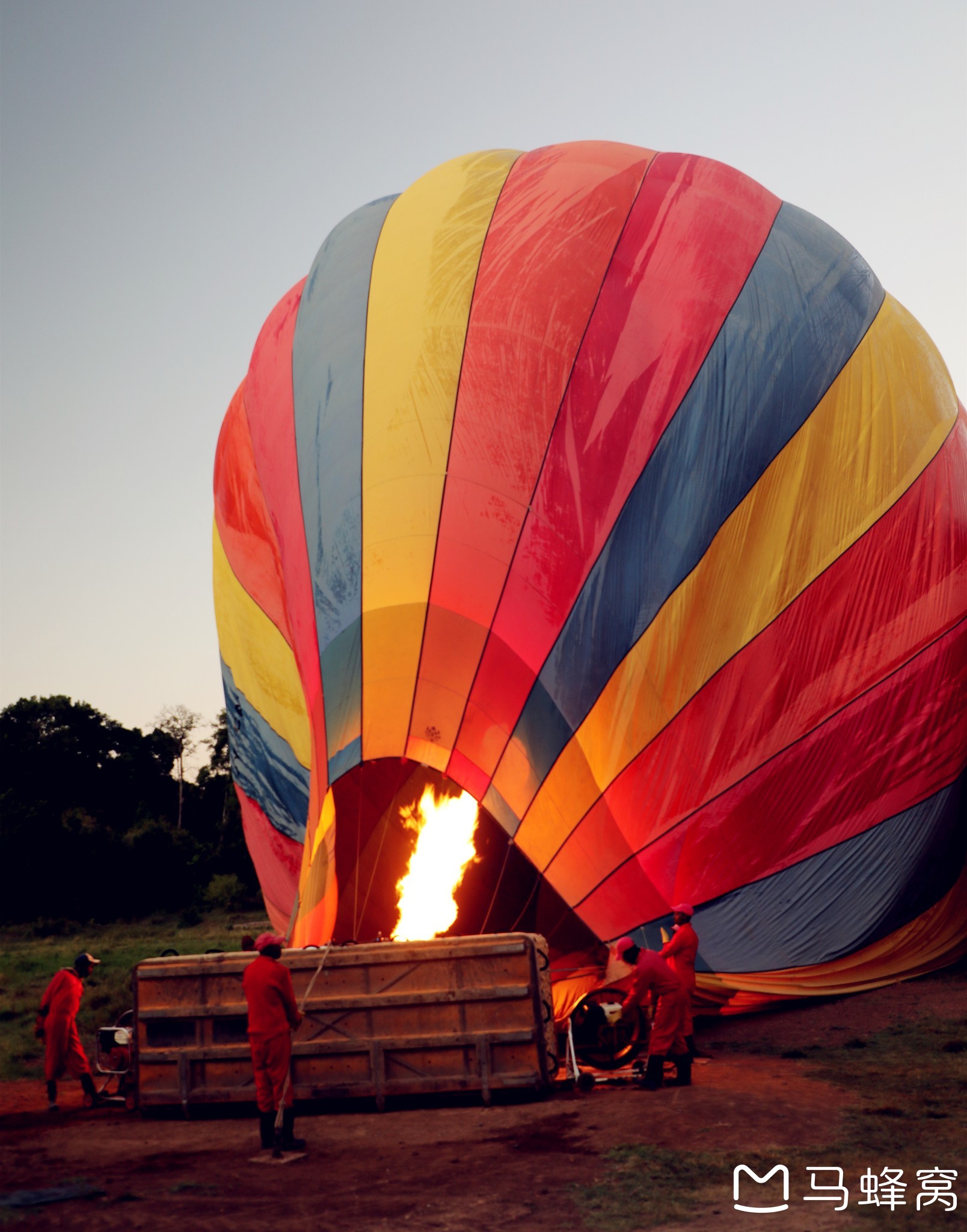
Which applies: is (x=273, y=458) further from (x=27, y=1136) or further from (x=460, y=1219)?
(x=460, y=1219)

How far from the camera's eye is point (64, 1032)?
6941mm

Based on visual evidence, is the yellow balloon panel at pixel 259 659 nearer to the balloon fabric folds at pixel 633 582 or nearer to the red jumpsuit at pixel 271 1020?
the balloon fabric folds at pixel 633 582

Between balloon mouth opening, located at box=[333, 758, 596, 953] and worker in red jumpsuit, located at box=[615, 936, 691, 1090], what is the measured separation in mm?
1043

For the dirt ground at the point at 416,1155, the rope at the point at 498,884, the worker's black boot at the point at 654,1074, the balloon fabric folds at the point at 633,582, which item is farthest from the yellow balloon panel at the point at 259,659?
the worker's black boot at the point at 654,1074

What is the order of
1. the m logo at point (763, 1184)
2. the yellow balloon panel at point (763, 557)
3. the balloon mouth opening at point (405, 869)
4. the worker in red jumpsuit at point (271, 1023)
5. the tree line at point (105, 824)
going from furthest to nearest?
the tree line at point (105, 824)
the balloon mouth opening at point (405, 869)
the yellow balloon panel at point (763, 557)
the worker in red jumpsuit at point (271, 1023)
the m logo at point (763, 1184)

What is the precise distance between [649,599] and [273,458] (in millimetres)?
3181

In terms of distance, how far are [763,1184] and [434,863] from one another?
13.3 ft

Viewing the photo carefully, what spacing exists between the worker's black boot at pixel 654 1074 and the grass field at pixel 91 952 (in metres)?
4.70

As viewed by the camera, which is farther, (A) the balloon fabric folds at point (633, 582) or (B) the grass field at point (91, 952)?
(B) the grass field at point (91, 952)

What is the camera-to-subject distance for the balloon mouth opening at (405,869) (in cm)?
745

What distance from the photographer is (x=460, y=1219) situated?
3.72m

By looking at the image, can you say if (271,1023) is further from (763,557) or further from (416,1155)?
(763,557)

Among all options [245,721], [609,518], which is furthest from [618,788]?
[245,721]

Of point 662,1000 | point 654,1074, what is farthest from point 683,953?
point 654,1074
